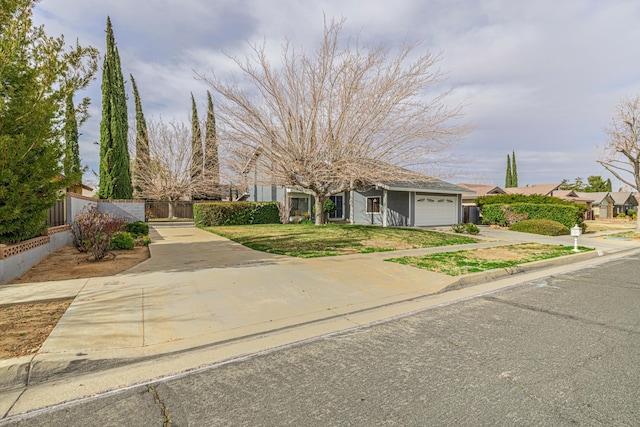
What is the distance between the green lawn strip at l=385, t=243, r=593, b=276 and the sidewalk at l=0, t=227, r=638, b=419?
535mm

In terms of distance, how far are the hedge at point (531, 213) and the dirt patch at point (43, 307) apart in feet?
76.0

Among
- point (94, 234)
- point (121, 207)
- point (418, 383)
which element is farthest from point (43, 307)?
point (121, 207)

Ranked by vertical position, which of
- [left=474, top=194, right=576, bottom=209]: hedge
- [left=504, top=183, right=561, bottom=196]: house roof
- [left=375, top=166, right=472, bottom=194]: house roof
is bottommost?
[left=474, top=194, right=576, bottom=209]: hedge

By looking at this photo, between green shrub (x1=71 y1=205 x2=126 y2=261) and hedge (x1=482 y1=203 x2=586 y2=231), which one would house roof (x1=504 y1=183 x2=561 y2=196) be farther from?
green shrub (x1=71 y1=205 x2=126 y2=261)

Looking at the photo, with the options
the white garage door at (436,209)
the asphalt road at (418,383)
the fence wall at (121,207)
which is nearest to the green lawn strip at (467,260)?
the asphalt road at (418,383)

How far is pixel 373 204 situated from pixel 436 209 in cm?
462

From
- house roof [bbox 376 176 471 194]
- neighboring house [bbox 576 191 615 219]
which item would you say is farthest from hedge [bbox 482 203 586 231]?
neighboring house [bbox 576 191 615 219]

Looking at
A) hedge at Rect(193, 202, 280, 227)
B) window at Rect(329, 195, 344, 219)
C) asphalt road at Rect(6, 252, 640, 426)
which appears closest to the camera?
asphalt road at Rect(6, 252, 640, 426)

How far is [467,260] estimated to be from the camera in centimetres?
913

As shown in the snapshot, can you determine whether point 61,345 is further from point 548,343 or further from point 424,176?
point 424,176

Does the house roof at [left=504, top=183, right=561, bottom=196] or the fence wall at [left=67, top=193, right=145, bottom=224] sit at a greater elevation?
the house roof at [left=504, top=183, right=561, bottom=196]

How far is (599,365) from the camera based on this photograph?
3209 millimetres

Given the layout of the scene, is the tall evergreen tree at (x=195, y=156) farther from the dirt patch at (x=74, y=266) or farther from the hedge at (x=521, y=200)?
the hedge at (x=521, y=200)

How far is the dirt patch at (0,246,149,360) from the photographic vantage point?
3.51 metres
